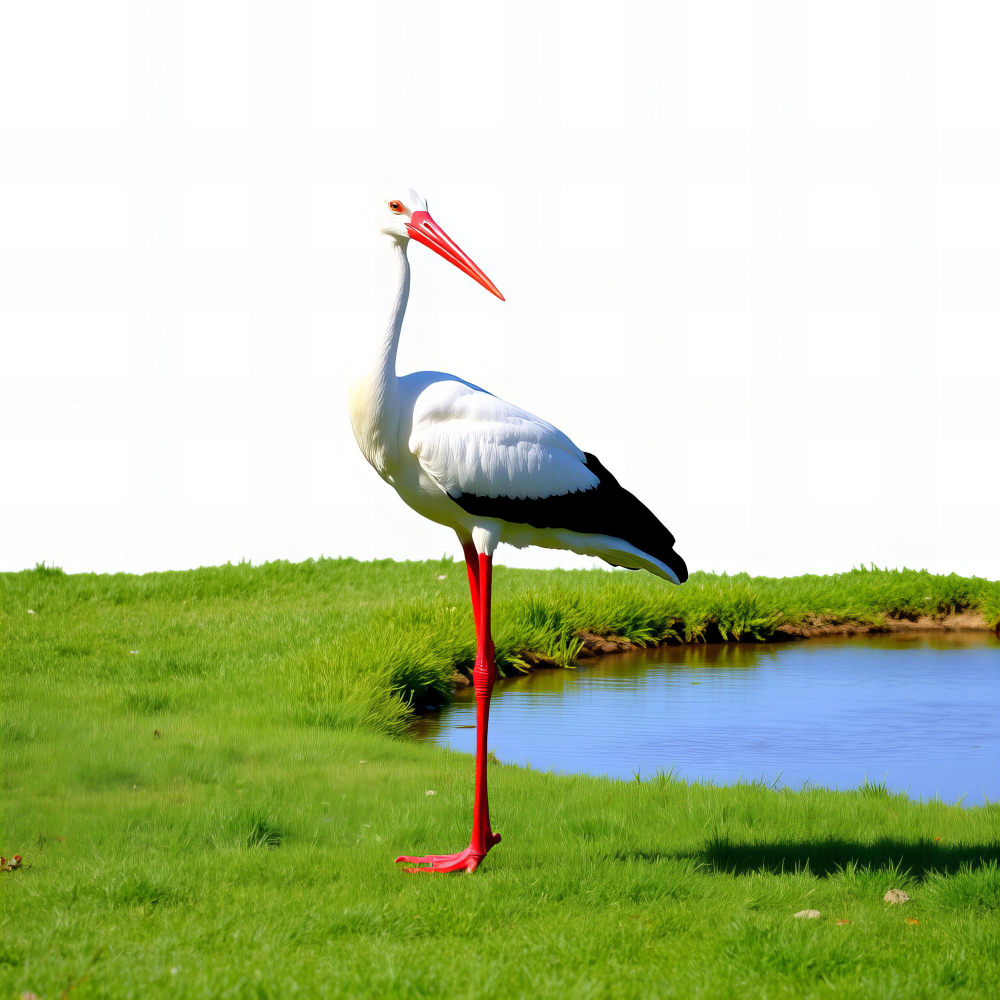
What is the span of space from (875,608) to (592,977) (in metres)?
13.5

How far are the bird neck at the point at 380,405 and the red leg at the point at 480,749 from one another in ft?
2.79

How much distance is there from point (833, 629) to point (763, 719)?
635cm

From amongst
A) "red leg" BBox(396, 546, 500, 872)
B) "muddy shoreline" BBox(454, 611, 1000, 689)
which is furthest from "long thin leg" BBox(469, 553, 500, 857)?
"muddy shoreline" BBox(454, 611, 1000, 689)

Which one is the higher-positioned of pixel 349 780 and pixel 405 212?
pixel 405 212

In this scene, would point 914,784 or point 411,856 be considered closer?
point 411,856

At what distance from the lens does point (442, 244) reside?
20.8ft

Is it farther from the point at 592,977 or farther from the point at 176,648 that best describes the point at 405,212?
the point at 176,648

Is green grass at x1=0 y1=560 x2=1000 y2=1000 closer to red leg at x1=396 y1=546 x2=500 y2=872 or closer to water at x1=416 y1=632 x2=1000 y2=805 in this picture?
red leg at x1=396 y1=546 x2=500 y2=872

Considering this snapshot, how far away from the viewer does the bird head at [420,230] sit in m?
6.35

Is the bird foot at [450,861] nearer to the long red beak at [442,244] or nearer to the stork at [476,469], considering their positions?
the stork at [476,469]

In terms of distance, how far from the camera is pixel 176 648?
12055mm

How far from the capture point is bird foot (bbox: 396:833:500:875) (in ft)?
19.4

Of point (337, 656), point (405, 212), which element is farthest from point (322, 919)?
point (337, 656)

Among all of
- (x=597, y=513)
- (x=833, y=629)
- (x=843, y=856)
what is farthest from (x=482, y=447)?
(x=833, y=629)
